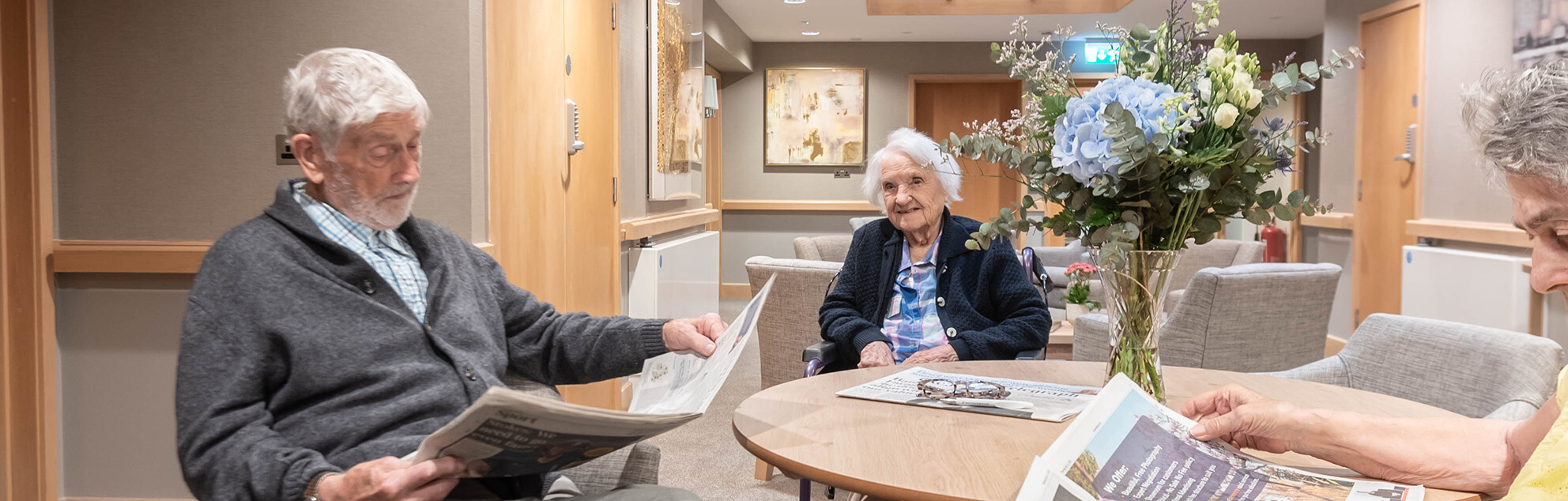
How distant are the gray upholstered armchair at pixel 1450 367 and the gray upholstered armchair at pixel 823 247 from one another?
2675 millimetres

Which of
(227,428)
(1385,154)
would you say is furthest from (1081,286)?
(1385,154)

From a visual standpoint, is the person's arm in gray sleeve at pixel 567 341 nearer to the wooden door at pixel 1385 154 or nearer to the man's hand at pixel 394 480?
the man's hand at pixel 394 480

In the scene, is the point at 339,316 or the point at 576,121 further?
the point at 576,121

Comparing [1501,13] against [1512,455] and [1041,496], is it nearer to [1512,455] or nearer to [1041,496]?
[1512,455]

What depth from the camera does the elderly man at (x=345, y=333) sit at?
1.40 metres

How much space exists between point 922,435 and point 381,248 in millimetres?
925

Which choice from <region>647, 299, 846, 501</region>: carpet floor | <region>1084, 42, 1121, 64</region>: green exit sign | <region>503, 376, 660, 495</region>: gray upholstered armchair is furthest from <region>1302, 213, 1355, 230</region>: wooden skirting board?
<region>503, 376, 660, 495</region>: gray upholstered armchair

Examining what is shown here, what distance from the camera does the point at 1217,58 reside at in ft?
4.81

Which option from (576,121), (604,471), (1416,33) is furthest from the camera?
(1416,33)

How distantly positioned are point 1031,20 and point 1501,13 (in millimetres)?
4001

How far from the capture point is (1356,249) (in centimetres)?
678

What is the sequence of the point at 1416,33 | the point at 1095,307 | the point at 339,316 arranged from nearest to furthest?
the point at 339,316
the point at 1095,307
the point at 1416,33

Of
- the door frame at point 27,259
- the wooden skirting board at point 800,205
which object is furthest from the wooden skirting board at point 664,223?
the wooden skirting board at point 800,205

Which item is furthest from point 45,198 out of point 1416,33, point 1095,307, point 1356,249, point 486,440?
point 1356,249
